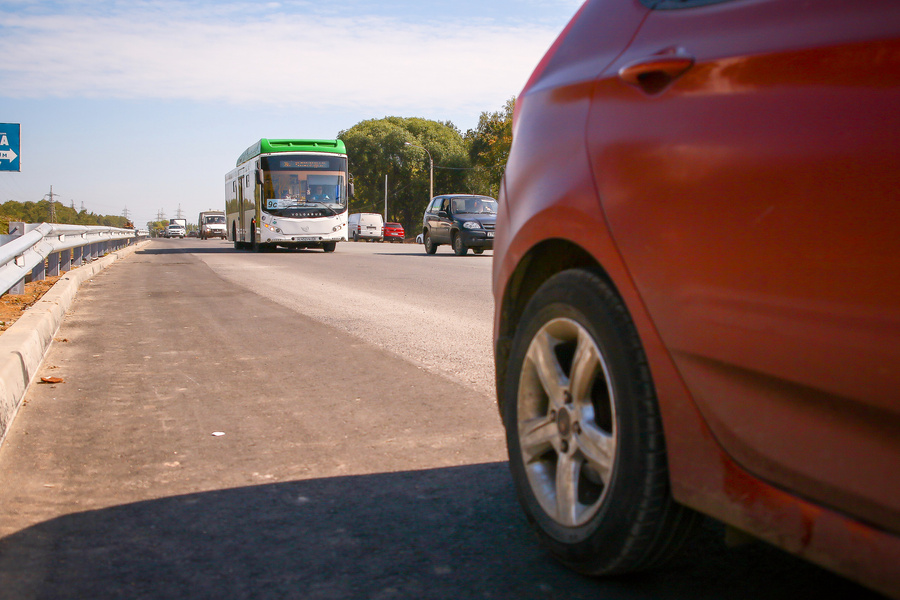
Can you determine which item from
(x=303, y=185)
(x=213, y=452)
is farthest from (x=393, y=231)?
(x=213, y=452)

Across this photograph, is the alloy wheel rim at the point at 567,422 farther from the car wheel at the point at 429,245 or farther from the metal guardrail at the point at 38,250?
the car wheel at the point at 429,245

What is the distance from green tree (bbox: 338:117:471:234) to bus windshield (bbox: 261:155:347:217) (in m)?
49.5

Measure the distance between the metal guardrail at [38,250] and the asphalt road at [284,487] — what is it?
2.75 feet

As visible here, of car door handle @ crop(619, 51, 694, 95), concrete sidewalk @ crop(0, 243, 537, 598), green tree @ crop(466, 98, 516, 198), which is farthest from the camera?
green tree @ crop(466, 98, 516, 198)

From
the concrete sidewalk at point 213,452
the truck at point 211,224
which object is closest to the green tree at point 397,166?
the truck at point 211,224

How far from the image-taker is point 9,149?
16.0 meters

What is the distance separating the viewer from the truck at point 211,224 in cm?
7444

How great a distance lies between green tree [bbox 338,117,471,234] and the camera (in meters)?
78.0

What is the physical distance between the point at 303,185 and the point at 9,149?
36.8 feet

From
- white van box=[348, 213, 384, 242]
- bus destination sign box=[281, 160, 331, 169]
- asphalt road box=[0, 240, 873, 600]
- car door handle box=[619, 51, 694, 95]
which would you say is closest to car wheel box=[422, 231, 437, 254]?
bus destination sign box=[281, 160, 331, 169]

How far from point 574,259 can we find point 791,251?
3.12ft

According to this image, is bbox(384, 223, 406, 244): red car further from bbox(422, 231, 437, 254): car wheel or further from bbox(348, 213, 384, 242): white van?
bbox(422, 231, 437, 254): car wheel

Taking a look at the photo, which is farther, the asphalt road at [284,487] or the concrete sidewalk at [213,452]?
the concrete sidewalk at [213,452]

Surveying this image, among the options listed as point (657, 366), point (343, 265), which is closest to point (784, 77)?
point (657, 366)
